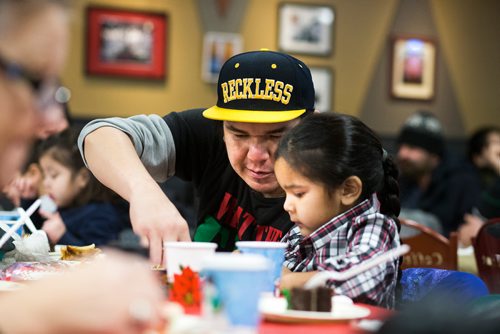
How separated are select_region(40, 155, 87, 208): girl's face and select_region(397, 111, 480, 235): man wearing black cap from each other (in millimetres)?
3337

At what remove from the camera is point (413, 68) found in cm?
817

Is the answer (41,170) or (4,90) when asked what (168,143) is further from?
(41,170)

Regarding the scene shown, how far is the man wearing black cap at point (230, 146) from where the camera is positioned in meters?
2.21

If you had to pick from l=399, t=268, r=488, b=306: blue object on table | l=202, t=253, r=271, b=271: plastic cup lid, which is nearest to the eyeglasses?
l=202, t=253, r=271, b=271: plastic cup lid

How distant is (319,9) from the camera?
776 centimetres

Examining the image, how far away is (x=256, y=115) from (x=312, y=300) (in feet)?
3.22

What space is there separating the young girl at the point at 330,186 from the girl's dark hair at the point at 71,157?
2.05 meters

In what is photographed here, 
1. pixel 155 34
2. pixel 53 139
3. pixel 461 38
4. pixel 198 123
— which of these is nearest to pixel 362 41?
pixel 461 38

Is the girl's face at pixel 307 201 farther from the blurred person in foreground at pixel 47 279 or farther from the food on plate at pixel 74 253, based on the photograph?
the blurred person in foreground at pixel 47 279

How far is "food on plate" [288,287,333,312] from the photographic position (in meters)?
1.28

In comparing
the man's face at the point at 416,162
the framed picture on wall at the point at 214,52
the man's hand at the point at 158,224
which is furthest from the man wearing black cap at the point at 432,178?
the man's hand at the point at 158,224

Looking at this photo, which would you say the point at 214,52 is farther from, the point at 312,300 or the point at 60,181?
the point at 312,300

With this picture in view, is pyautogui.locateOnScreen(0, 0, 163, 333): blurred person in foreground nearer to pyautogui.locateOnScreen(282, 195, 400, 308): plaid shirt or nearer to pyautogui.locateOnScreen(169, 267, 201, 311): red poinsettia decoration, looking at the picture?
pyautogui.locateOnScreen(169, 267, 201, 311): red poinsettia decoration

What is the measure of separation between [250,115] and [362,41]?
6012mm
